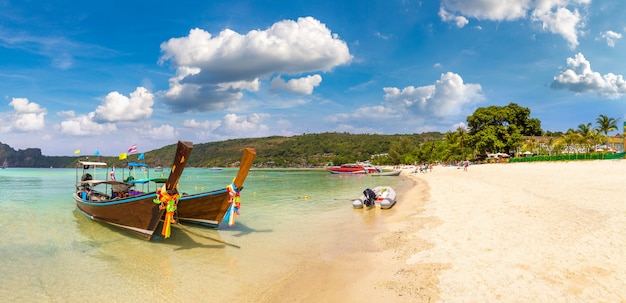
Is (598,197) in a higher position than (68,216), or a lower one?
higher

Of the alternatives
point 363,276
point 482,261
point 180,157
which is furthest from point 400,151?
point 363,276

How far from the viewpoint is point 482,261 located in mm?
7602

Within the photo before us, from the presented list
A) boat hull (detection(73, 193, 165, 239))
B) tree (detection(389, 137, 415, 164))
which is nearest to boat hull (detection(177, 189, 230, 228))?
boat hull (detection(73, 193, 165, 239))

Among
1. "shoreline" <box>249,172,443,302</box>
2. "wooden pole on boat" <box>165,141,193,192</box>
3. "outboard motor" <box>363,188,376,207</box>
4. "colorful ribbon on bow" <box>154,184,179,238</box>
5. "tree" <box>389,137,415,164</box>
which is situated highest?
"tree" <box>389,137,415,164</box>

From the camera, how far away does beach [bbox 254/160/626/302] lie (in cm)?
597

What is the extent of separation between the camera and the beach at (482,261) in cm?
597

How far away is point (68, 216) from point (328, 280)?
763 inches

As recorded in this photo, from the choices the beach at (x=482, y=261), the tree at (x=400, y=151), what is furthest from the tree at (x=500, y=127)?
the beach at (x=482, y=261)

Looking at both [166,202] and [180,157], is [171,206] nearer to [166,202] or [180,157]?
[166,202]

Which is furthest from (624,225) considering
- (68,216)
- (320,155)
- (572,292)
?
(320,155)

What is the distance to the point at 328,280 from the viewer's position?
7914mm

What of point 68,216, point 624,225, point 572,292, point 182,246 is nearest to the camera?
point 572,292

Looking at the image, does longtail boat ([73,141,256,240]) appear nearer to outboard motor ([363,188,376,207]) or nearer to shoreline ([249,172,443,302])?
shoreline ([249,172,443,302])

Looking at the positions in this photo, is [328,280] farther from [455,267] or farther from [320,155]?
[320,155]
